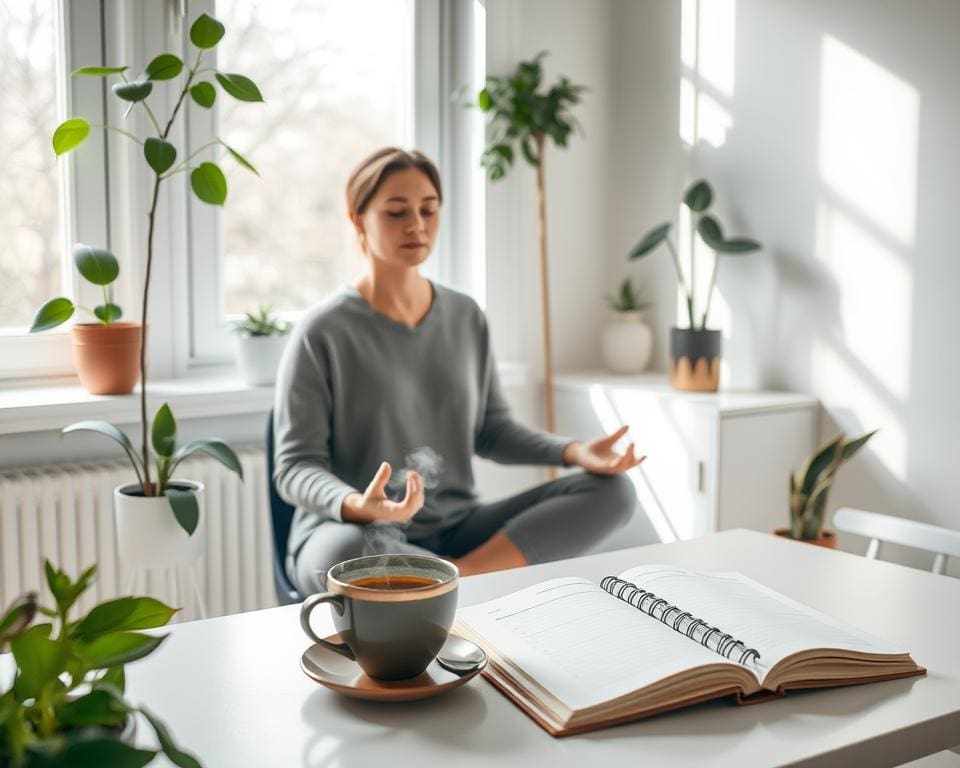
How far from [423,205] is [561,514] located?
0.68 m

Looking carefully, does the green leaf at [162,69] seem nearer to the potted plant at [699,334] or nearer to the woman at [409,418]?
the woman at [409,418]

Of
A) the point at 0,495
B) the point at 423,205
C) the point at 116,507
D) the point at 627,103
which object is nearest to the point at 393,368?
the point at 423,205

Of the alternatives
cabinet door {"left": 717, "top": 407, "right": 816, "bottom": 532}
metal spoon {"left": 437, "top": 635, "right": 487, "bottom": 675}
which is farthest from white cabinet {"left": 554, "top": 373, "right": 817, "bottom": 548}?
metal spoon {"left": 437, "top": 635, "right": 487, "bottom": 675}

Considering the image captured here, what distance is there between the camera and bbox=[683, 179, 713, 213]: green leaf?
2844mm

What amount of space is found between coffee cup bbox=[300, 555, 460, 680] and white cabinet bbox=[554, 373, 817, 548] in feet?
5.68

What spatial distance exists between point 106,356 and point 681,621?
1.70m

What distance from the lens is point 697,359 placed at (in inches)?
111

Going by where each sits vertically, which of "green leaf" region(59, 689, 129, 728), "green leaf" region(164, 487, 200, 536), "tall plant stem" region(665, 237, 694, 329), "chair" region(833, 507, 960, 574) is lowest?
"green leaf" region(164, 487, 200, 536)

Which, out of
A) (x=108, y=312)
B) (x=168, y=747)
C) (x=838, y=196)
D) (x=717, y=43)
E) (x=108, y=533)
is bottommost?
(x=108, y=533)

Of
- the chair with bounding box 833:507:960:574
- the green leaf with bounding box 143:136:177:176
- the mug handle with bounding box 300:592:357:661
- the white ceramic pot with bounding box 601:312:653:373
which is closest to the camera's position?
the mug handle with bounding box 300:592:357:661

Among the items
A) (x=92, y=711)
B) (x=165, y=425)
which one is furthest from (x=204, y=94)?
(x=92, y=711)

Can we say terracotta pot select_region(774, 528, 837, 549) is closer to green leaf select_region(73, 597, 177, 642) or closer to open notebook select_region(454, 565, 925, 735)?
open notebook select_region(454, 565, 925, 735)

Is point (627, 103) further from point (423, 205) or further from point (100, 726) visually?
point (100, 726)

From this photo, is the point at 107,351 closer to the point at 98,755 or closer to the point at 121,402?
the point at 121,402
